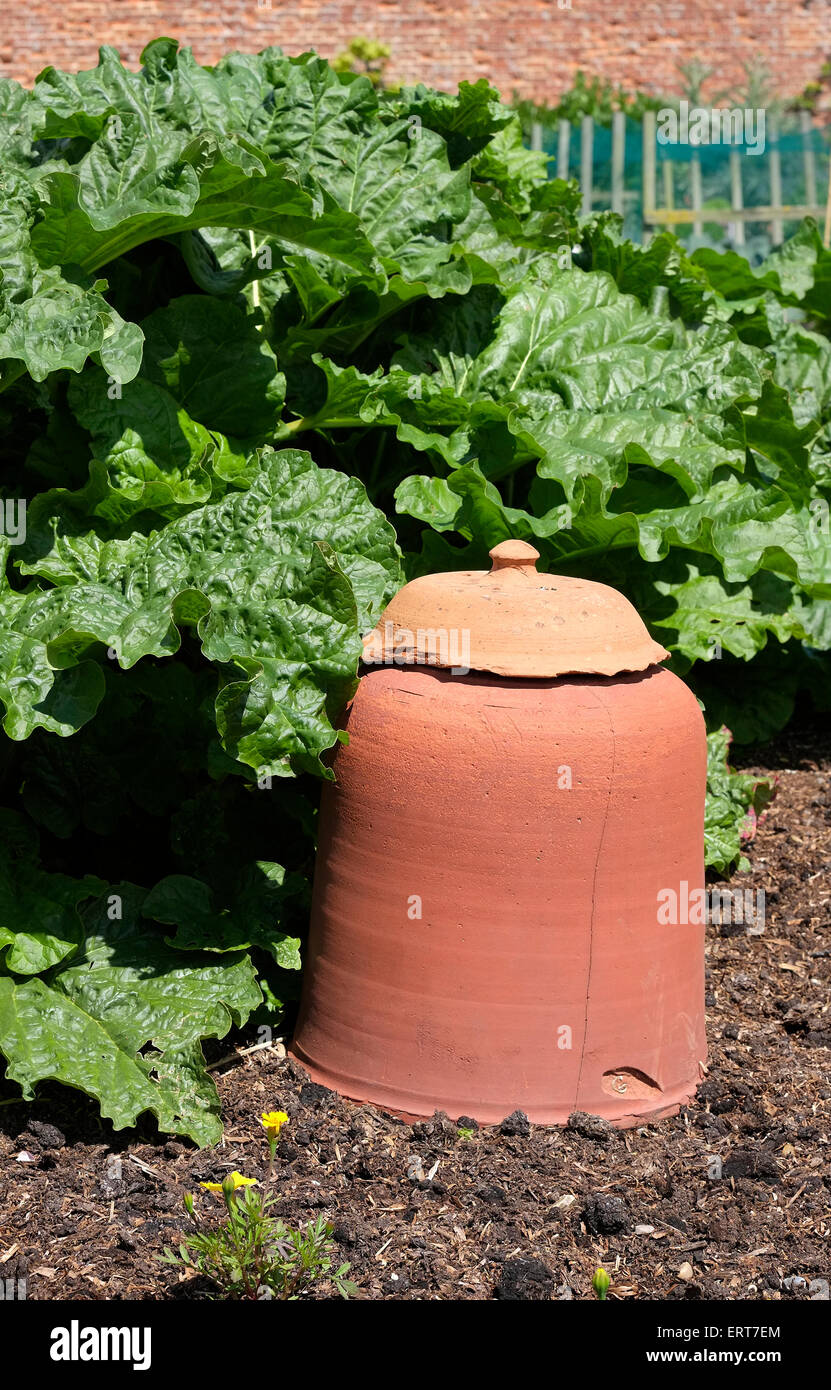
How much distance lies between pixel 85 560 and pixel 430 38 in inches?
663

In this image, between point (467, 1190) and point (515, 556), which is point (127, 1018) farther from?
point (515, 556)

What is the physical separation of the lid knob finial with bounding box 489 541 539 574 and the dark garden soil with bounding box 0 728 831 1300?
1.23m

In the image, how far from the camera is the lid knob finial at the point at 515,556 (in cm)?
323

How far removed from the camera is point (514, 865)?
2914mm

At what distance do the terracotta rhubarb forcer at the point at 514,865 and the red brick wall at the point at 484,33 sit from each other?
16.4 m

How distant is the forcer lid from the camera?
9.85 ft

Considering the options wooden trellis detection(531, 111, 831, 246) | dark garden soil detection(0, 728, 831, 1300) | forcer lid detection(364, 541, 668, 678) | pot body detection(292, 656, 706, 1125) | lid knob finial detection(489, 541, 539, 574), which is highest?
wooden trellis detection(531, 111, 831, 246)

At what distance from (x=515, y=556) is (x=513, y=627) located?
265mm

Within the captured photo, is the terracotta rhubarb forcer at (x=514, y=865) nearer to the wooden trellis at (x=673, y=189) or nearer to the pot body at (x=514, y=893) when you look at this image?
the pot body at (x=514, y=893)

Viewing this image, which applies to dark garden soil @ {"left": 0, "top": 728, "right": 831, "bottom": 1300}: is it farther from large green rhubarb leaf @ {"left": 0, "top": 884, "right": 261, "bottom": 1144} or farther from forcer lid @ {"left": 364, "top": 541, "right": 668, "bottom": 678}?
forcer lid @ {"left": 364, "top": 541, "right": 668, "bottom": 678}

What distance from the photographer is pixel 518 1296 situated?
2.44 m

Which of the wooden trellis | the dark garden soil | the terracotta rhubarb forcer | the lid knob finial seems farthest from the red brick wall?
the dark garden soil

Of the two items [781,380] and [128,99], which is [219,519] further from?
[781,380]

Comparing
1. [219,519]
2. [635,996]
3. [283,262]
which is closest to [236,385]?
[283,262]
